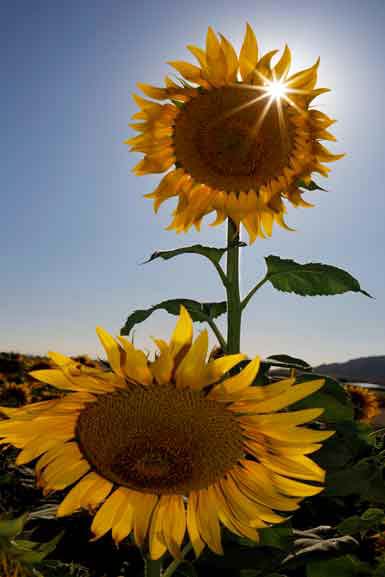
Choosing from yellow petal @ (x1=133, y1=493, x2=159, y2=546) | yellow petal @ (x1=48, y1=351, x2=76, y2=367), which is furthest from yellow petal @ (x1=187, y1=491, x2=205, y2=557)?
yellow petal @ (x1=48, y1=351, x2=76, y2=367)

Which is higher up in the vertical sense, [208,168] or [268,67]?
[268,67]

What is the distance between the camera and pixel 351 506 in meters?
2.74

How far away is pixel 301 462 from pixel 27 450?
711mm

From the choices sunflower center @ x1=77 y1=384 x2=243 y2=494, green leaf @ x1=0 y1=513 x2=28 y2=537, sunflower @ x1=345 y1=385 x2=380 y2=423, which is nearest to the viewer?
green leaf @ x1=0 y1=513 x2=28 y2=537

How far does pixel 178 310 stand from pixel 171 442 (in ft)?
3.27

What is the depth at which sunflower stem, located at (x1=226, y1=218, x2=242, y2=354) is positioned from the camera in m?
2.35

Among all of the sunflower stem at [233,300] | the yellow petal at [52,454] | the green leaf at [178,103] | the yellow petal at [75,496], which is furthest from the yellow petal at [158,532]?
the green leaf at [178,103]

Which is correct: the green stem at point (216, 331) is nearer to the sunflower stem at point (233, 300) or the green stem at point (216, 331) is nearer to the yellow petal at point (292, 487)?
the sunflower stem at point (233, 300)

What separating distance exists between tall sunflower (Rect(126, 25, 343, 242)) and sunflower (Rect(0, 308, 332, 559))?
1.40 m

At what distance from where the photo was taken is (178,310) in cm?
251

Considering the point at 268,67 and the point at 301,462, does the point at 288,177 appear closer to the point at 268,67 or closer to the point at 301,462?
the point at 268,67

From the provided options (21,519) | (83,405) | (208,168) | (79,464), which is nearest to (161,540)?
(79,464)

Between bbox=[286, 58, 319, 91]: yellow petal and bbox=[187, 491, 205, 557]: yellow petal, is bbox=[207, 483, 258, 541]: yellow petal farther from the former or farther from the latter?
bbox=[286, 58, 319, 91]: yellow petal

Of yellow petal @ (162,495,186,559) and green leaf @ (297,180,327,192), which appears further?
green leaf @ (297,180,327,192)
